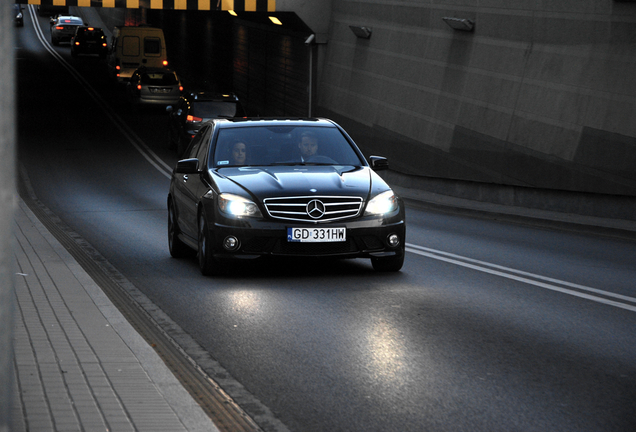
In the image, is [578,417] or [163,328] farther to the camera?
[163,328]

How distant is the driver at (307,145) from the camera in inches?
438

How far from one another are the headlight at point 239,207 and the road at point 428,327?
69 centimetres

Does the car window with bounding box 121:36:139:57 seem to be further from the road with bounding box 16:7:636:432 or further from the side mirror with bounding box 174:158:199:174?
the side mirror with bounding box 174:158:199:174

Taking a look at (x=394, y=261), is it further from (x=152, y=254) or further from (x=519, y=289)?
(x=152, y=254)

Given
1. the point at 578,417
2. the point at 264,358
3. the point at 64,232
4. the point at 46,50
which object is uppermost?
the point at 578,417

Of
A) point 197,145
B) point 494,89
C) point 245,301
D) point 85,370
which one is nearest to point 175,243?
point 197,145

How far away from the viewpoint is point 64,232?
15.4 m

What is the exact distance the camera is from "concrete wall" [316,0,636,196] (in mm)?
19391

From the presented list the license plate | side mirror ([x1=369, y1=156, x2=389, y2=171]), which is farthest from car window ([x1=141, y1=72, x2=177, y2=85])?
the license plate

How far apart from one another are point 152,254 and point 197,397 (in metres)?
7.15

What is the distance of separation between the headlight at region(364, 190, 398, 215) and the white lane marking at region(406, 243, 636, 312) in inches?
55.5

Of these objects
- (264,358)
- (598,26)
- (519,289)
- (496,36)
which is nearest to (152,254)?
(519,289)

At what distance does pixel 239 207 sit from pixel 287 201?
468 millimetres

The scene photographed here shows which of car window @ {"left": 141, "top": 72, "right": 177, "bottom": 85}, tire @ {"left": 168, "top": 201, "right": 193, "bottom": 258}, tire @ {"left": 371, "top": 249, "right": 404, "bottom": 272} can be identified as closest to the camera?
tire @ {"left": 371, "top": 249, "right": 404, "bottom": 272}
